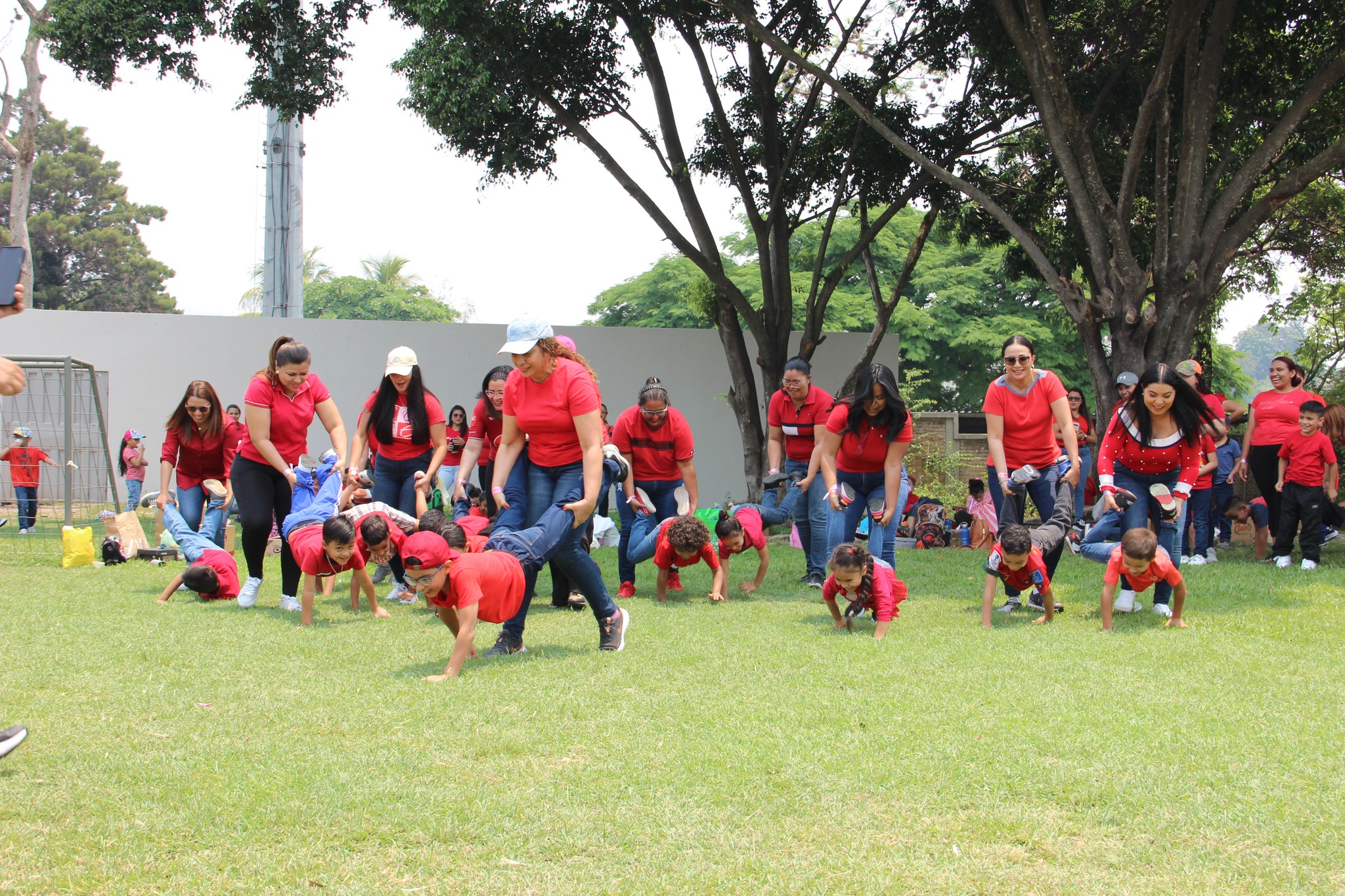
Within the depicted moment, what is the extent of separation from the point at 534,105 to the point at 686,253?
9.60 ft

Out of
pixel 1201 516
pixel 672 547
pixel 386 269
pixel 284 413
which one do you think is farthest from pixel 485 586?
pixel 386 269

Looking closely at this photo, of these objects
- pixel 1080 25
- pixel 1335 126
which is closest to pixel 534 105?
pixel 1080 25

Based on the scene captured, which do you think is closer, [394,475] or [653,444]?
[394,475]

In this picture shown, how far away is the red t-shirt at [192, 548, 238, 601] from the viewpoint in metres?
7.82

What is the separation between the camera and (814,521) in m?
8.84

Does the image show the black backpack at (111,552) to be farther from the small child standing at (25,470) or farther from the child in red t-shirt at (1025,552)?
the child in red t-shirt at (1025,552)

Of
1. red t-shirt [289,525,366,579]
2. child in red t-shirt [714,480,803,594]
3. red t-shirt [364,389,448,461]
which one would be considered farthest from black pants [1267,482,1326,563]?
red t-shirt [289,525,366,579]

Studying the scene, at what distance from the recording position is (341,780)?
3.67 m

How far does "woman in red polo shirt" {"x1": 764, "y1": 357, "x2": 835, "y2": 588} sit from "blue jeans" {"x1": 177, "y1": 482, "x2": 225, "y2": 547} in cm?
475

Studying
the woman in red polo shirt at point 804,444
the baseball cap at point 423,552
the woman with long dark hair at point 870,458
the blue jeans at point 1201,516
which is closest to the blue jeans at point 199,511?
the baseball cap at point 423,552

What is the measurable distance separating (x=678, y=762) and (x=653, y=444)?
467 cm

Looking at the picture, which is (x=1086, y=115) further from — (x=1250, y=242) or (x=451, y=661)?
(x=451, y=661)

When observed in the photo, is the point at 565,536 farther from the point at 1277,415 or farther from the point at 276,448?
the point at 1277,415

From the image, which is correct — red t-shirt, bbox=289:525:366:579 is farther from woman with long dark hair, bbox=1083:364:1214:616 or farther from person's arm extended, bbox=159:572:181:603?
woman with long dark hair, bbox=1083:364:1214:616
